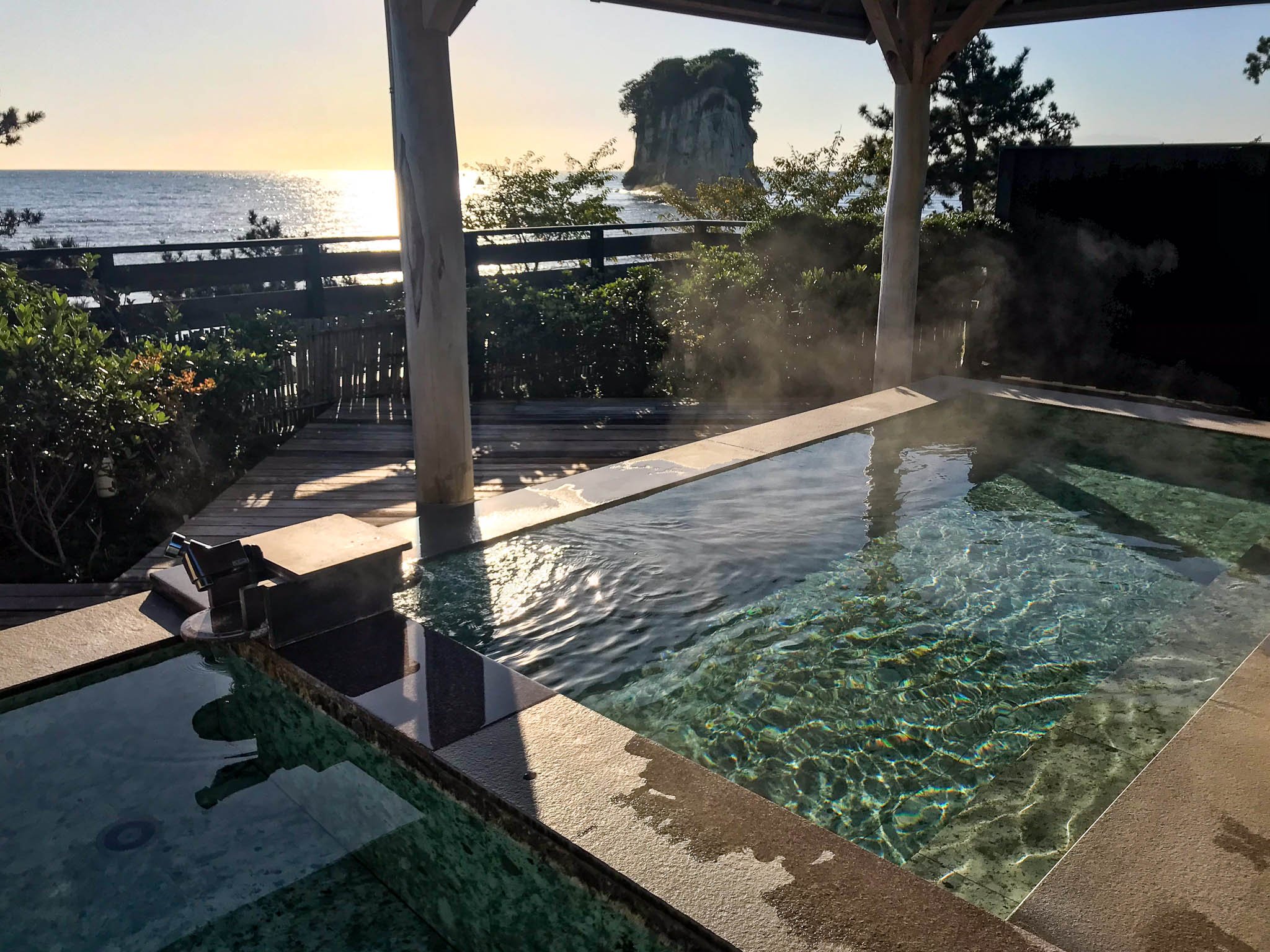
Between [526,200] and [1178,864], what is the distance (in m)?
13.6

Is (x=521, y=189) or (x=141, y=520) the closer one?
(x=141, y=520)

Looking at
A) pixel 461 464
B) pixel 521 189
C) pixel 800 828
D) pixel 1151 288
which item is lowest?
pixel 800 828

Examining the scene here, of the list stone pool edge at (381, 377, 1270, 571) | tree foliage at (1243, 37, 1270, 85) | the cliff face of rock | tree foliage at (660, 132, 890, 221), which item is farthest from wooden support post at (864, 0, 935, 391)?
the cliff face of rock

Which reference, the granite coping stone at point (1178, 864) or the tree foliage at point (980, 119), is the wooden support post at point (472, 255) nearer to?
the granite coping stone at point (1178, 864)

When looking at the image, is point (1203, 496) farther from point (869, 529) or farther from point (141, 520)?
point (141, 520)

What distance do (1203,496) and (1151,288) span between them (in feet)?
9.45

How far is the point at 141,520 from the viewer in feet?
16.2

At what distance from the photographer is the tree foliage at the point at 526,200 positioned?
1413 cm

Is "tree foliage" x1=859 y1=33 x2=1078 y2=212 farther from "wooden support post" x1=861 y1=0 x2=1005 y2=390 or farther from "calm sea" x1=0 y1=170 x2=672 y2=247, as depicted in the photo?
"wooden support post" x1=861 y1=0 x2=1005 y2=390

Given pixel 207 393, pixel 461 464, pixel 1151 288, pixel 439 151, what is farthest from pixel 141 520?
pixel 1151 288

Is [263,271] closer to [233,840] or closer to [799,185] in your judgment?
[233,840]

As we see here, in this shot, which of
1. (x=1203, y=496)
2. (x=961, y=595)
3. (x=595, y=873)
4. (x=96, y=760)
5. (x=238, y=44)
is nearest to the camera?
(x=595, y=873)

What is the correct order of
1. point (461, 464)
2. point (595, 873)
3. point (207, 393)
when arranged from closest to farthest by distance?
point (595, 873), point (461, 464), point (207, 393)

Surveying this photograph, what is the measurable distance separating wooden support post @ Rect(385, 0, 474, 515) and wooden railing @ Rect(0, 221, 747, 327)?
2792mm
